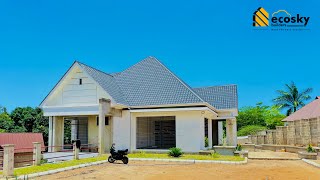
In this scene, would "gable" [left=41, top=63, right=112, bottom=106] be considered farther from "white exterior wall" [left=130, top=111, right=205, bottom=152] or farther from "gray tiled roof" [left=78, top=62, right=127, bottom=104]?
"white exterior wall" [left=130, top=111, right=205, bottom=152]

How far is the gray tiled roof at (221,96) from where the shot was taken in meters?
25.1

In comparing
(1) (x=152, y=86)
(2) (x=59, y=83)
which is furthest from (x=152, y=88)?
(2) (x=59, y=83)

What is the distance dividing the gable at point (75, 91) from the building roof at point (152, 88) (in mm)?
438

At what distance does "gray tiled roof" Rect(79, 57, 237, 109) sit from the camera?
21.5 m

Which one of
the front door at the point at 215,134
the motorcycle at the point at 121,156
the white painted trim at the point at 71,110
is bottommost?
the motorcycle at the point at 121,156

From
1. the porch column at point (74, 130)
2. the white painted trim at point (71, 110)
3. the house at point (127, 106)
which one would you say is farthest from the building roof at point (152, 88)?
the porch column at point (74, 130)

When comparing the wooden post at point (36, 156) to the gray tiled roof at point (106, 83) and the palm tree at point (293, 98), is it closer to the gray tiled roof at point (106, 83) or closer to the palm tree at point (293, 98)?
the gray tiled roof at point (106, 83)

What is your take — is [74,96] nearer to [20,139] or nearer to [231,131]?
[20,139]

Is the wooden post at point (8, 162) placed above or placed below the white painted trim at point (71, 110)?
below

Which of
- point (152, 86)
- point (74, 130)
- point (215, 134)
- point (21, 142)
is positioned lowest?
point (21, 142)

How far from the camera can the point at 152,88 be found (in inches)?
910

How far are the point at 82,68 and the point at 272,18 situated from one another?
1238 centimetres

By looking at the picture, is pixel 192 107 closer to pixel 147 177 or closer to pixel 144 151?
pixel 144 151

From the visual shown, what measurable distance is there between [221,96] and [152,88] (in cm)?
627
